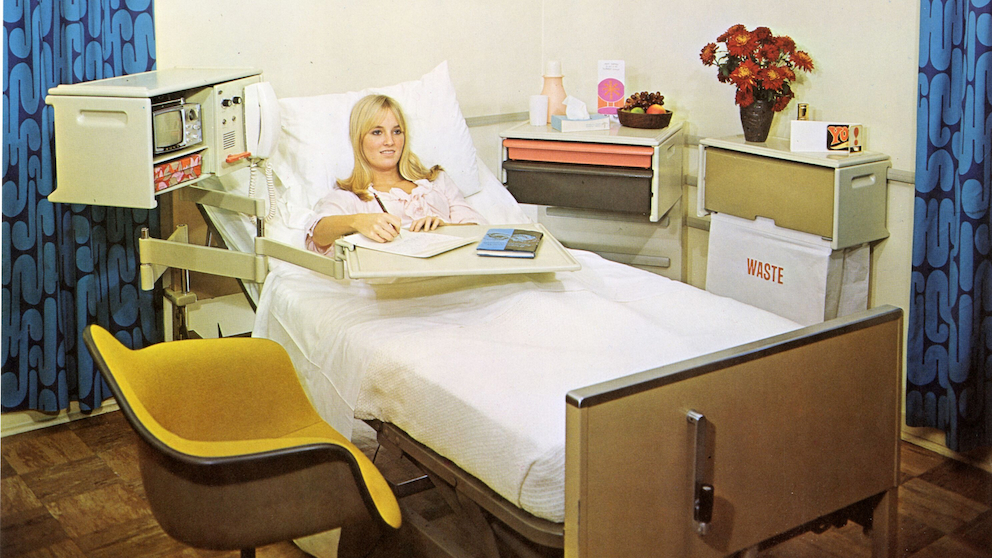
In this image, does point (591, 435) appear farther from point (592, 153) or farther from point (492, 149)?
point (492, 149)

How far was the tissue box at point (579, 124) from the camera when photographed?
3.21m

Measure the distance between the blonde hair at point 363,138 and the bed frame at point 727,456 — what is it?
1183mm

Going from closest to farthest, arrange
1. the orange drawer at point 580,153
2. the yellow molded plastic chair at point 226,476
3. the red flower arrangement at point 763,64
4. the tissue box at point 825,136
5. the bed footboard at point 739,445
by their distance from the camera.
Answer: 1. the bed footboard at point 739,445
2. the yellow molded plastic chair at point 226,476
3. the tissue box at point 825,136
4. the red flower arrangement at point 763,64
5. the orange drawer at point 580,153

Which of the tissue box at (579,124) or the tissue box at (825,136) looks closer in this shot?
the tissue box at (825,136)

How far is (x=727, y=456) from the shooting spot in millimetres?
1506

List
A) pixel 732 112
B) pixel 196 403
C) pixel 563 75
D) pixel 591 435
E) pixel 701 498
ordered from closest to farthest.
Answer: pixel 591 435, pixel 701 498, pixel 196 403, pixel 732 112, pixel 563 75

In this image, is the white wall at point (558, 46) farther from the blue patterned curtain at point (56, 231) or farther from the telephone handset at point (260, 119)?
the telephone handset at point (260, 119)

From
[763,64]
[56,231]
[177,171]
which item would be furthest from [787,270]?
[56,231]

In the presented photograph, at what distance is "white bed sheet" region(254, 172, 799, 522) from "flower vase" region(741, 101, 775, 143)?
779 mm

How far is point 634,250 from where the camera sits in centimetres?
378

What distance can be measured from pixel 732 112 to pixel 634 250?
0.75 meters

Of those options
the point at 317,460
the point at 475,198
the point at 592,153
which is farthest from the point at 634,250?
the point at 317,460

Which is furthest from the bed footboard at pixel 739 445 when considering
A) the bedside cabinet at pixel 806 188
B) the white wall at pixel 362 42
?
the white wall at pixel 362 42

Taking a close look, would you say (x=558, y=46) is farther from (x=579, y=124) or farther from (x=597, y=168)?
(x=597, y=168)
